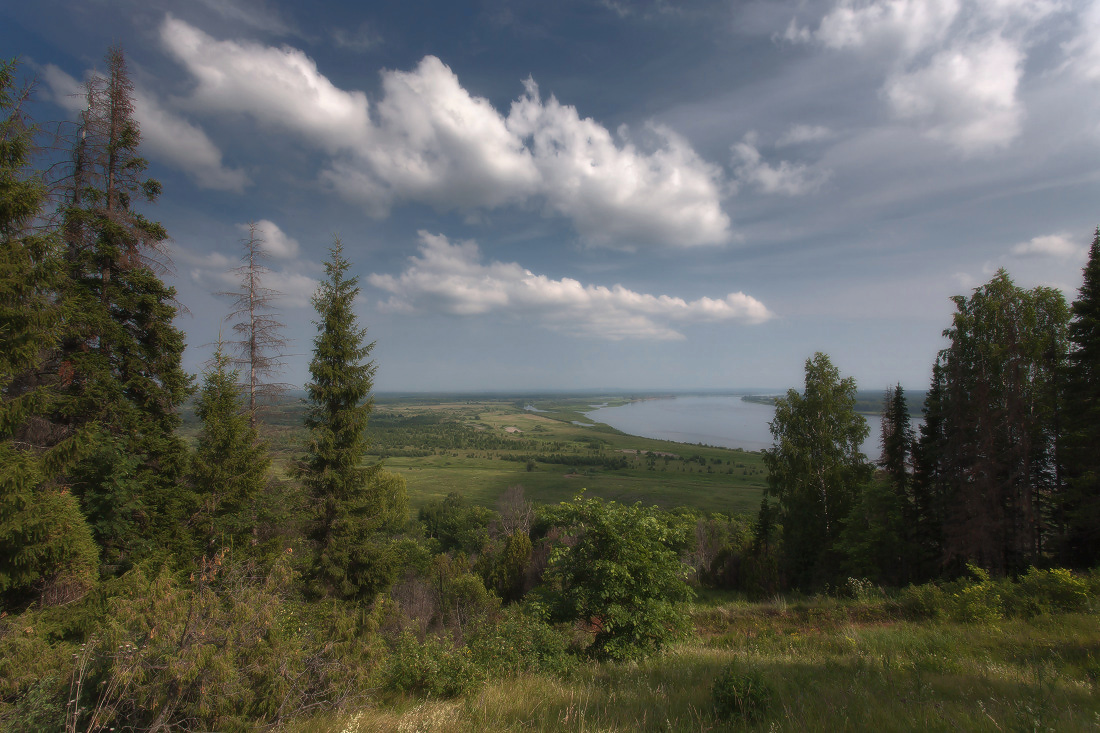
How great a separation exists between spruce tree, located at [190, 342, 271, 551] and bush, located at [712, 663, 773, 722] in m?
13.2

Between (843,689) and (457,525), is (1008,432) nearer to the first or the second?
(843,689)

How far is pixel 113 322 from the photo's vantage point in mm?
10906

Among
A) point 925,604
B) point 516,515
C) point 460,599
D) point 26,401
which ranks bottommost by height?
point 460,599

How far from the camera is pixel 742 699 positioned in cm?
436

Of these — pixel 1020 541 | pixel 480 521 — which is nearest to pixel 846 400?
pixel 1020 541

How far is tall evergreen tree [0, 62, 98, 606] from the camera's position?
24.6 ft

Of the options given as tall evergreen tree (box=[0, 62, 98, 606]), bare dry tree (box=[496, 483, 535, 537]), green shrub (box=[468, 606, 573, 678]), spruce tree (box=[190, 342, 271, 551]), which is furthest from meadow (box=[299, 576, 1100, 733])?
bare dry tree (box=[496, 483, 535, 537])

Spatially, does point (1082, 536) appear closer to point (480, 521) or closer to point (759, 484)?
point (480, 521)

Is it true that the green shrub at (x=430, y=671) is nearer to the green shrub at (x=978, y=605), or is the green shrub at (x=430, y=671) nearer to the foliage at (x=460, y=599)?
the green shrub at (x=978, y=605)

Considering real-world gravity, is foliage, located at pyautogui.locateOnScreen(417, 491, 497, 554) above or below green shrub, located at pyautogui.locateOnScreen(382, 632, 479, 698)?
below

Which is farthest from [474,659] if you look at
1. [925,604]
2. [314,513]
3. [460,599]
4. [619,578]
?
[460,599]

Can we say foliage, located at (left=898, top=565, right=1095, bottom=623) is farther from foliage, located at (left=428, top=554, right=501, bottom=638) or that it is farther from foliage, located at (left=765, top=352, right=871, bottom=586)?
foliage, located at (left=428, top=554, right=501, bottom=638)

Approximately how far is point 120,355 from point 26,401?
3920mm

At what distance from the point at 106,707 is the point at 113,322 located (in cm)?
1128
